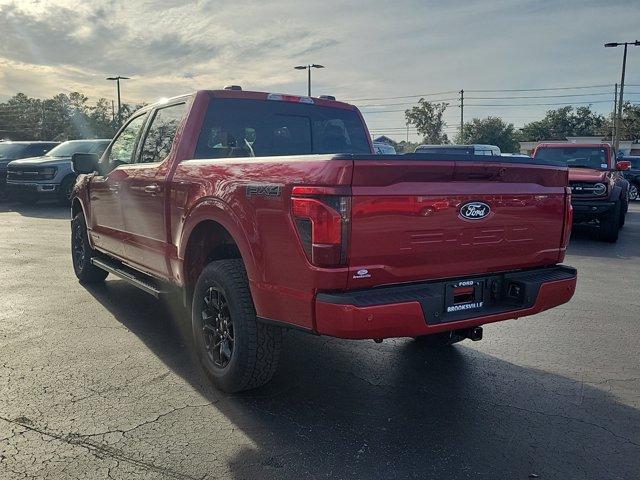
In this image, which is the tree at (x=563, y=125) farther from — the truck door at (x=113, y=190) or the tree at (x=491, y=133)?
the truck door at (x=113, y=190)

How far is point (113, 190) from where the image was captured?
17.9ft

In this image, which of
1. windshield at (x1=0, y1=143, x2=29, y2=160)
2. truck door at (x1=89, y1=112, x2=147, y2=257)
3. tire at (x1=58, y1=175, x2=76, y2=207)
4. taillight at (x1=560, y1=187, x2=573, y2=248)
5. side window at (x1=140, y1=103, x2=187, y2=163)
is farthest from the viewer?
windshield at (x1=0, y1=143, x2=29, y2=160)

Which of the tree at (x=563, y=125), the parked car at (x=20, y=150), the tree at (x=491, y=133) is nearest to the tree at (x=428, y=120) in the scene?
the tree at (x=491, y=133)

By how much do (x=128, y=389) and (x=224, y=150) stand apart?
75.0 inches

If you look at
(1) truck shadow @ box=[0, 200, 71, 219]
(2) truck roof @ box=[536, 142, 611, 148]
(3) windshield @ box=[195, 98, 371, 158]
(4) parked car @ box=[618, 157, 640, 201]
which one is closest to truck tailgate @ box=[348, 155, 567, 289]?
(3) windshield @ box=[195, 98, 371, 158]

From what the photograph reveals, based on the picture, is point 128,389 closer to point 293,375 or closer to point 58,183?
point 293,375

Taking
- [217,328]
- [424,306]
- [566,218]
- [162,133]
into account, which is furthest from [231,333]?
[566,218]

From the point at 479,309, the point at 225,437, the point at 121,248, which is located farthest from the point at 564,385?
the point at 121,248

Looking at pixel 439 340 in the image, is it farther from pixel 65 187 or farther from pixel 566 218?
pixel 65 187

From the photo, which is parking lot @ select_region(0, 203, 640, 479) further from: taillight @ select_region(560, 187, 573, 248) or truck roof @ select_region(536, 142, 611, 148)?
truck roof @ select_region(536, 142, 611, 148)

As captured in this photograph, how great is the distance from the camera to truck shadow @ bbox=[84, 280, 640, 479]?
2.90 m

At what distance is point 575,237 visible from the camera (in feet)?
38.1

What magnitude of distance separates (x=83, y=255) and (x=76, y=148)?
35.6 ft

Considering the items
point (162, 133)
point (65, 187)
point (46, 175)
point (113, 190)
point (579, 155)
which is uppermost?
point (162, 133)
